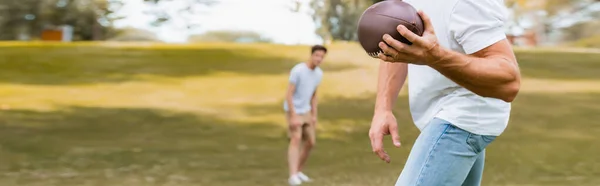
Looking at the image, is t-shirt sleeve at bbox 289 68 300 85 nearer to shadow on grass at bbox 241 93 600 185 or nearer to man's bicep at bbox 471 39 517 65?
shadow on grass at bbox 241 93 600 185

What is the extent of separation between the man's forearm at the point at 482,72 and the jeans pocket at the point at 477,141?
482 mm

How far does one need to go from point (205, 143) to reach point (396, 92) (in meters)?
11.9

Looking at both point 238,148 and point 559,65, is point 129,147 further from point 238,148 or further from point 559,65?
point 559,65

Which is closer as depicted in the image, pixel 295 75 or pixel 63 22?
pixel 295 75

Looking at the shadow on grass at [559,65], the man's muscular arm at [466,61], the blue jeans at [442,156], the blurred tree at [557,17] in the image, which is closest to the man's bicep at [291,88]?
the blue jeans at [442,156]

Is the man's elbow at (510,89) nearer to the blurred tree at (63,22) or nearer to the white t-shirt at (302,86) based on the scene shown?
the white t-shirt at (302,86)

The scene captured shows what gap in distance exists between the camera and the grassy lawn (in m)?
12.0

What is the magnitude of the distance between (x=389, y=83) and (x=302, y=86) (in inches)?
245

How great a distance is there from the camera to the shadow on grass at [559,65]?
77.9 feet

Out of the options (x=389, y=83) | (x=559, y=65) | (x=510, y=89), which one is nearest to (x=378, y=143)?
(x=389, y=83)

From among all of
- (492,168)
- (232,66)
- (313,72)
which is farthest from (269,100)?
(313,72)

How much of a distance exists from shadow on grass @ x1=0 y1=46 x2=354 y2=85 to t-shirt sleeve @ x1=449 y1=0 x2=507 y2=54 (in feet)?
66.2

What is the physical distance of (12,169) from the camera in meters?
12.0

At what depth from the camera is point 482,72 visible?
2.52 meters
